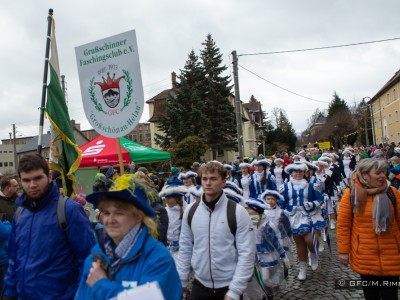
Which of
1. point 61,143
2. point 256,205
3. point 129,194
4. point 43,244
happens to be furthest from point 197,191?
point 129,194

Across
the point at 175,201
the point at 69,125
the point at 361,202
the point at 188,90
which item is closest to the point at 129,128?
the point at 69,125

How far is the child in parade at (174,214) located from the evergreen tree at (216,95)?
31.9m

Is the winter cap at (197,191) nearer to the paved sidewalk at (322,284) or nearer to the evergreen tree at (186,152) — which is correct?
the paved sidewalk at (322,284)

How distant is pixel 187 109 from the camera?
37000mm

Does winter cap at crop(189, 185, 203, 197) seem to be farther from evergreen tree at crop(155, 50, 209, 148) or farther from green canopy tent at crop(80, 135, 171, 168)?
evergreen tree at crop(155, 50, 209, 148)

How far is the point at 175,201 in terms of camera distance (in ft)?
20.3

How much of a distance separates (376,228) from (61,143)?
155 inches

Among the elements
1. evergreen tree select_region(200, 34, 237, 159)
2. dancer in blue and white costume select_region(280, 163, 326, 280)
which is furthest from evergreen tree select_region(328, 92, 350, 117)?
dancer in blue and white costume select_region(280, 163, 326, 280)

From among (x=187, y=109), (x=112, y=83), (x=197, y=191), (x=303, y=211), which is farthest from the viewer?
(x=187, y=109)

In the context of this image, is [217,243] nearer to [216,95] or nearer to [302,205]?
[302,205]

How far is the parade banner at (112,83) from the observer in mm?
4660

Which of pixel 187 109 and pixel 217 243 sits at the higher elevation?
pixel 187 109

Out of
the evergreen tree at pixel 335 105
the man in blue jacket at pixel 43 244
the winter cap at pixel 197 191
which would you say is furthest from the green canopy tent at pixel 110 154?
the evergreen tree at pixel 335 105

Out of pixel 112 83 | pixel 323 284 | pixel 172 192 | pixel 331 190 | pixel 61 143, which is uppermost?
pixel 112 83
